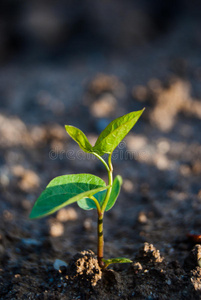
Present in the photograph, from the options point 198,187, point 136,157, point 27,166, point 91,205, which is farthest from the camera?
point 136,157

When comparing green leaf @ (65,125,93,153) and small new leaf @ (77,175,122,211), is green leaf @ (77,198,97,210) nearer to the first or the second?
small new leaf @ (77,175,122,211)

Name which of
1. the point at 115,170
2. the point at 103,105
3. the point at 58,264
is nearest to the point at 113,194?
the point at 58,264

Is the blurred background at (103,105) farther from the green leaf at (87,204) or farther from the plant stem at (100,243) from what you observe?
the green leaf at (87,204)

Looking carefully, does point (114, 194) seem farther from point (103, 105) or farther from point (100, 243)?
point (103, 105)

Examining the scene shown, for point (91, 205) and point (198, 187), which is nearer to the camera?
point (91, 205)

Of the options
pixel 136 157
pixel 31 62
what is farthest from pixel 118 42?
pixel 136 157

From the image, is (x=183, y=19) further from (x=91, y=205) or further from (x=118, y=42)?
(x=91, y=205)
